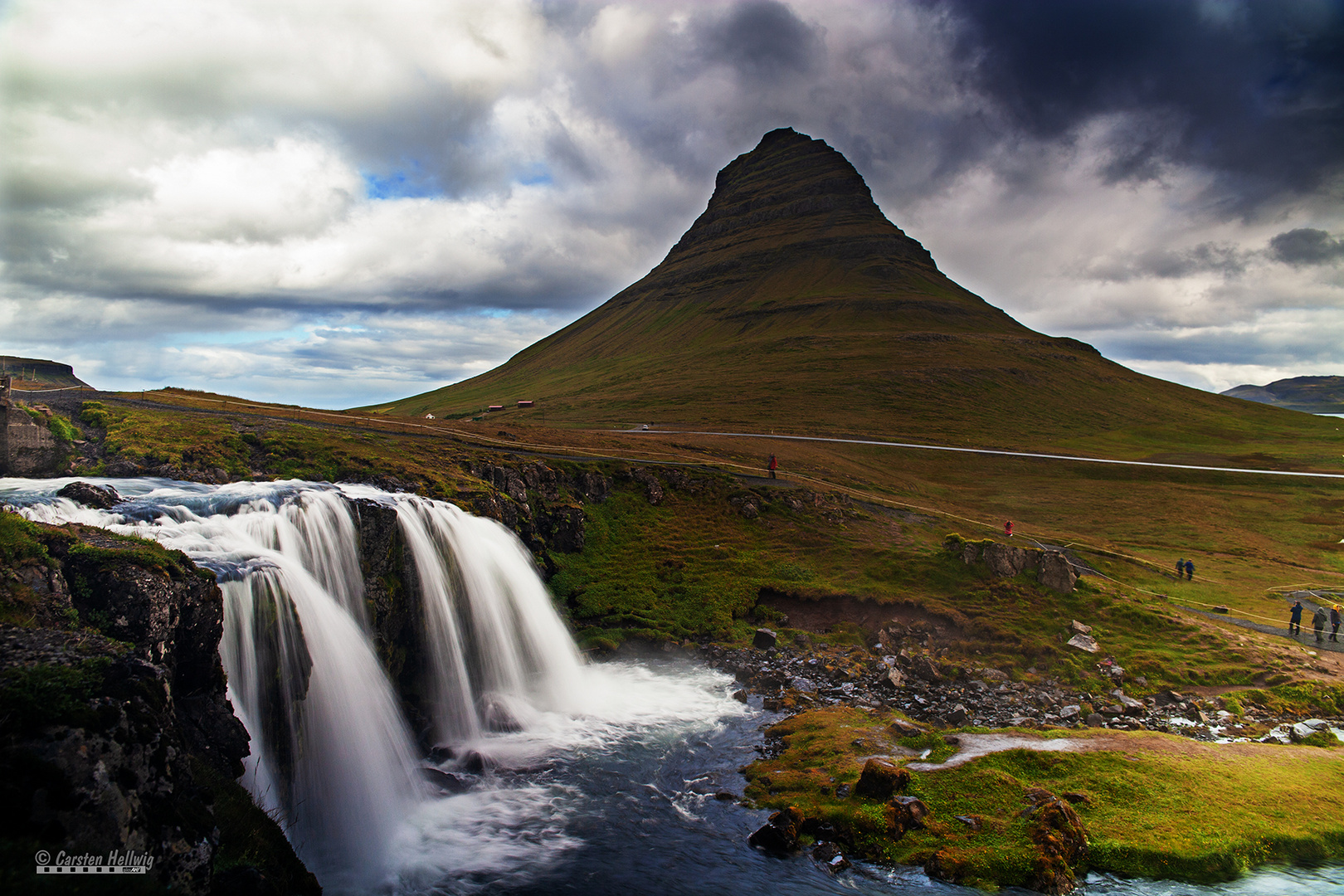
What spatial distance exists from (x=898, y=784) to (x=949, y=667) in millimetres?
11964

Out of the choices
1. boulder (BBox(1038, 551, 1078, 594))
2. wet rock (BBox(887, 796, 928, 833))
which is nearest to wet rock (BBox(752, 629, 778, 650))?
wet rock (BBox(887, 796, 928, 833))

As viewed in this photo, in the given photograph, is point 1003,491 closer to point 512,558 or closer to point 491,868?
point 512,558

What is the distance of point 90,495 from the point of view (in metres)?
19.8

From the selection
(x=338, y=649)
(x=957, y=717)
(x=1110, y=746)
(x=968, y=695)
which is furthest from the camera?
(x=968, y=695)

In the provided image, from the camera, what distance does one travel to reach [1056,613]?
30469mm

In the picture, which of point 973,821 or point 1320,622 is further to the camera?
point 1320,622

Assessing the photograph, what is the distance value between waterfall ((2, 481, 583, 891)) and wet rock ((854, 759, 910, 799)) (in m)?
12.5

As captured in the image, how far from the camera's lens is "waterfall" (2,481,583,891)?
1622 cm

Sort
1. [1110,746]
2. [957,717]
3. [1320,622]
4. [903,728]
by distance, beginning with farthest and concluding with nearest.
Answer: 1. [1320,622]
2. [957,717]
3. [903,728]
4. [1110,746]

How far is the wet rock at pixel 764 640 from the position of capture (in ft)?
100


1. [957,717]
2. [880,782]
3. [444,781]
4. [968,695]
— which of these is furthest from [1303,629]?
[444,781]

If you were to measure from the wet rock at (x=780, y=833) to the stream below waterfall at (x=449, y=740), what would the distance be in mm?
369

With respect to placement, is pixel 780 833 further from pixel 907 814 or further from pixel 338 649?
pixel 338 649

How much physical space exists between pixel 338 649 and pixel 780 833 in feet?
45.6
